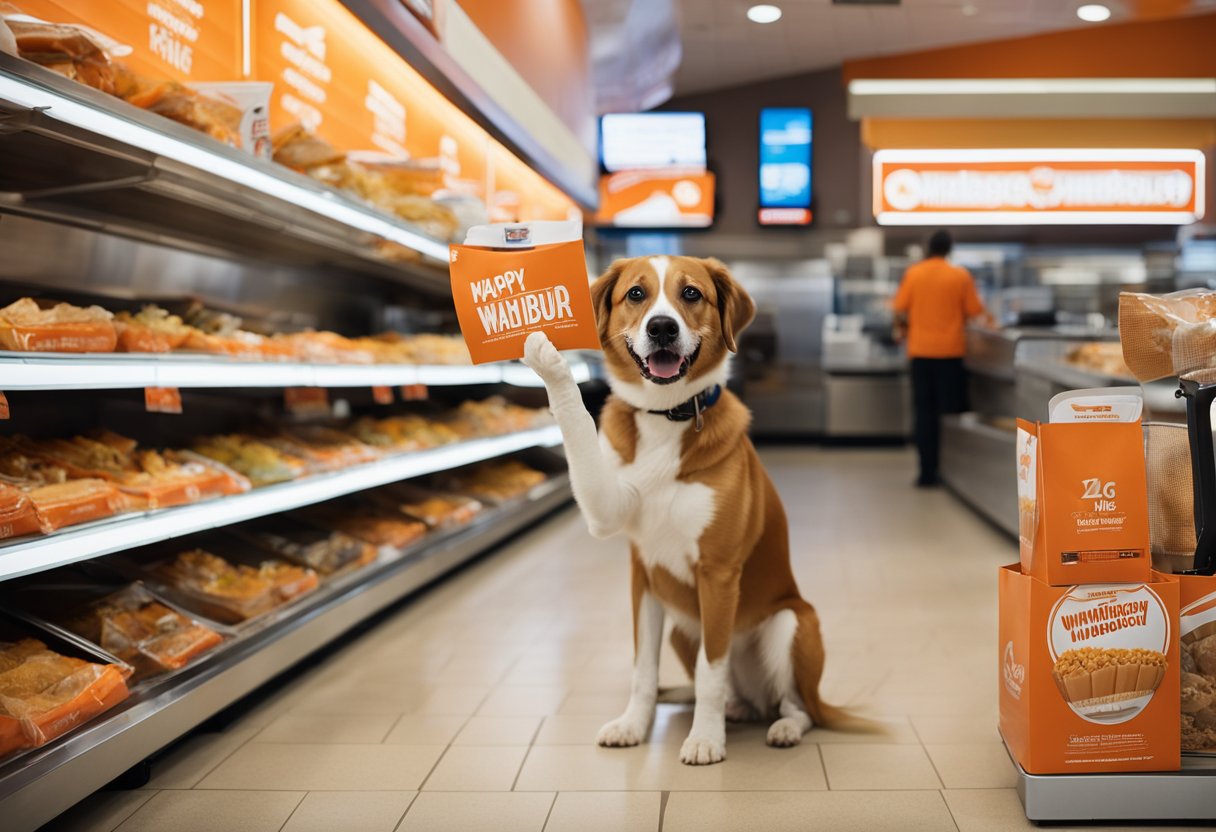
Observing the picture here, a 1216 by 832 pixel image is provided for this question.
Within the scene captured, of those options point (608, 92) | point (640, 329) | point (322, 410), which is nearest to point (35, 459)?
point (640, 329)

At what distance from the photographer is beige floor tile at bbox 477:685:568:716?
9.55 feet

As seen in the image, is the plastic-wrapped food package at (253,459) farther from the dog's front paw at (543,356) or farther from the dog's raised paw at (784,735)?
the dog's raised paw at (784,735)

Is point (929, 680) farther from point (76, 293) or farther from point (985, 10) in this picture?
point (985, 10)

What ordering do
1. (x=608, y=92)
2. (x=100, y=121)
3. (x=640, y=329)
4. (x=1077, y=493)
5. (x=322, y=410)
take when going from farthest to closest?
1. (x=608, y=92)
2. (x=322, y=410)
3. (x=640, y=329)
4. (x=100, y=121)
5. (x=1077, y=493)

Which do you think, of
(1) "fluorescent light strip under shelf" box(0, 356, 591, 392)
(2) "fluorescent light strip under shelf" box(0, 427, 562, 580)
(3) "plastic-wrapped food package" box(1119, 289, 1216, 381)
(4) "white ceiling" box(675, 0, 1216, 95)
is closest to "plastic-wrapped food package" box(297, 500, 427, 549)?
(2) "fluorescent light strip under shelf" box(0, 427, 562, 580)

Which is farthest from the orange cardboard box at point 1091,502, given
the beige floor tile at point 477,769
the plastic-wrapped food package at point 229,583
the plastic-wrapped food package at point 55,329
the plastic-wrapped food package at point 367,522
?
the plastic-wrapped food package at point 367,522

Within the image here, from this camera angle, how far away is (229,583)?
10.3 ft

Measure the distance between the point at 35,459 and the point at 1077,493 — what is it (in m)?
2.46

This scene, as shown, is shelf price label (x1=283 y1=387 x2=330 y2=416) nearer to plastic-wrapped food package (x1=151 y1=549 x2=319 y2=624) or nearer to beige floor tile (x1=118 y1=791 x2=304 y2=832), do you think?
plastic-wrapped food package (x1=151 y1=549 x2=319 y2=624)

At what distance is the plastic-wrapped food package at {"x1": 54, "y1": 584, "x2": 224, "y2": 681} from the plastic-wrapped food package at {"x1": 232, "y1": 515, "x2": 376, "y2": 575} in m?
0.85

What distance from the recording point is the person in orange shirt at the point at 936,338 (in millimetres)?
7652

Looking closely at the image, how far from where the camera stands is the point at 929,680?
3117 mm

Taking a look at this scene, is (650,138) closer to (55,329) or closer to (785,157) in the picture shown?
(785,157)

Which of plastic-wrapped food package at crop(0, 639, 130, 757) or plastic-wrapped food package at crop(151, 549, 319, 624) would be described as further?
plastic-wrapped food package at crop(151, 549, 319, 624)
